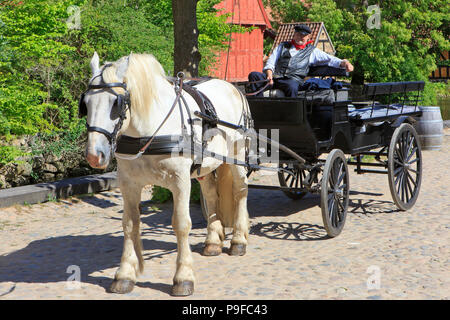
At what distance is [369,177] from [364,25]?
974 inches

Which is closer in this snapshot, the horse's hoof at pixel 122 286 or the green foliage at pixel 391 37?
the horse's hoof at pixel 122 286

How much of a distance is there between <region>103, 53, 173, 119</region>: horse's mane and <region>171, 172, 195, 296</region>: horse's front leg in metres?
0.67

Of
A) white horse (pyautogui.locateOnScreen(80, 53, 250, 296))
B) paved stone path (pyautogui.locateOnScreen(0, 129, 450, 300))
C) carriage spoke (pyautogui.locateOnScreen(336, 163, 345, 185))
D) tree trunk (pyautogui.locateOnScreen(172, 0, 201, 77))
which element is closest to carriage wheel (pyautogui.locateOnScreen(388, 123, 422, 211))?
paved stone path (pyautogui.locateOnScreen(0, 129, 450, 300))

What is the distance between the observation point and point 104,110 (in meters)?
4.58

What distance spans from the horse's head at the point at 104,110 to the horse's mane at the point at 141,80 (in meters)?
0.03

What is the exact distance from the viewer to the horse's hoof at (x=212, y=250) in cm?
649

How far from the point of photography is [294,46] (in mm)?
7855

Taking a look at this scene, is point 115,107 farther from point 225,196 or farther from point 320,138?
point 320,138

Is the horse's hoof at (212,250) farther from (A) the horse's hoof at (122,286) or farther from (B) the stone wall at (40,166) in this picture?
(B) the stone wall at (40,166)

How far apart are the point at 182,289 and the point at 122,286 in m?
0.53

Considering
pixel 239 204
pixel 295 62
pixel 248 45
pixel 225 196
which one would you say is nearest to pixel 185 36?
pixel 295 62

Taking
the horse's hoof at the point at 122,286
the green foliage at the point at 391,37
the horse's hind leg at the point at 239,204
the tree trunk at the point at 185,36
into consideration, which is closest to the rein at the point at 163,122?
the horse's hoof at the point at 122,286

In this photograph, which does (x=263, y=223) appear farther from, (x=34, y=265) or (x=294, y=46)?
(x=34, y=265)

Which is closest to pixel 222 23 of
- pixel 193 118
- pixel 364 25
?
pixel 193 118
